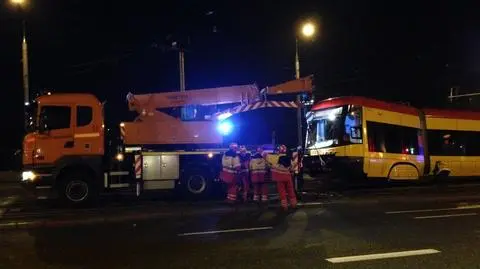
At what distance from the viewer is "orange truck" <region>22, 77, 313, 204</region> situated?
15156mm

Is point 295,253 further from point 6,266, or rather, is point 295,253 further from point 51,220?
point 51,220

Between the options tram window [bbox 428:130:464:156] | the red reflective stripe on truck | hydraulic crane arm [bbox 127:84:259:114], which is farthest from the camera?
tram window [bbox 428:130:464:156]

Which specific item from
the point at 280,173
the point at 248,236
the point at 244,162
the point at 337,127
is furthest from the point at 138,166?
the point at 337,127

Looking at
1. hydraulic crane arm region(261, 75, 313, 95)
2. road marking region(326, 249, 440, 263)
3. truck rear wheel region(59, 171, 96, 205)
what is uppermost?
hydraulic crane arm region(261, 75, 313, 95)

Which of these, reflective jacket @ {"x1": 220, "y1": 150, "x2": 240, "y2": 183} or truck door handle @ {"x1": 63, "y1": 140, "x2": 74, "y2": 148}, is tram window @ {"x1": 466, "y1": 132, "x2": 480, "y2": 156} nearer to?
reflective jacket @ {"x1": 220, "y1": 150, "x2": 240, "y2": 183}

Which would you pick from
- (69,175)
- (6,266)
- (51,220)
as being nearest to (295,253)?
(6,266)

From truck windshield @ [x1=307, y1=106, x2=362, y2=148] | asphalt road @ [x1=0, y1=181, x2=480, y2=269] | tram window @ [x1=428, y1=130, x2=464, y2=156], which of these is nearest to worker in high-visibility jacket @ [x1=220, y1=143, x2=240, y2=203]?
asphalt road @ [x1=0, y1=181, x2=480, y2=269]

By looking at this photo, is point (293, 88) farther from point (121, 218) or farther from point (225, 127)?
point (121, 218)

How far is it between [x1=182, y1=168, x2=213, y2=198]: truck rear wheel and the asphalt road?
1.91 m

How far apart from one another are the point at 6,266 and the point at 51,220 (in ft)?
14.7

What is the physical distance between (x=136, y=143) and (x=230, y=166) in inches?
120

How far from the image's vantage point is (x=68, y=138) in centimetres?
1532

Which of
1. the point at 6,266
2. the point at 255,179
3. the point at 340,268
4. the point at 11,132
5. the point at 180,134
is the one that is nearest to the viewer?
the point at 340,268

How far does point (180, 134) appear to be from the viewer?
1677 cm
